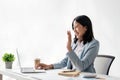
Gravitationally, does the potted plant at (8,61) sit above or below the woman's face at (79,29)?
below

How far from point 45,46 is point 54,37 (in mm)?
307

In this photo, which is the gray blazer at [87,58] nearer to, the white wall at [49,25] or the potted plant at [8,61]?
the potted plant at [8,61]

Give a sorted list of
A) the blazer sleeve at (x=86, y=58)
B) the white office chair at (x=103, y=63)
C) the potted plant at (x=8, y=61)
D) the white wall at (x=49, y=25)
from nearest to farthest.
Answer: the blazer sleeve at (x=86, y=58) → the white office chair at (x=103, y=63) → the potted plant at (x=8, y=61) → the white wall at (x=49, y=25)

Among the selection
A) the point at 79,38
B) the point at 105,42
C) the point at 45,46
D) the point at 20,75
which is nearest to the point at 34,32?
the point at 45,46

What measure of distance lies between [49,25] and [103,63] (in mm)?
2020


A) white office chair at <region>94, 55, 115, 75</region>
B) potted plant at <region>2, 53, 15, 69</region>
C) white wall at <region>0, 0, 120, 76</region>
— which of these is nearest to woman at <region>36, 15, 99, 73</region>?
white office chair at <region>94, 55, 115, 75</region>

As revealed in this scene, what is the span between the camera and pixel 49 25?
4.89 metres

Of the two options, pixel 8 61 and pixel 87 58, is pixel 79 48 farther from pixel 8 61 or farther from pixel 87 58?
pixel 8 61

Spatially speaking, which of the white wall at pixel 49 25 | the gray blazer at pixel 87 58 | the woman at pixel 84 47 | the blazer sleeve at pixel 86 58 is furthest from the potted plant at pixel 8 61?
the white wall at pixel 49 25

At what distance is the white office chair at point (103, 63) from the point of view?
297cm

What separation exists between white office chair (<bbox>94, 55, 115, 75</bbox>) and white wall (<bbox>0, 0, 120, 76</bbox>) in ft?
2.30

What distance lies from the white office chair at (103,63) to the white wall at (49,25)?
2.30 feet

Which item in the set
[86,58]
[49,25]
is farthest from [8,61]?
[49,25]

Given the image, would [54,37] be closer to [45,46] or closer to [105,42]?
[45,46]
